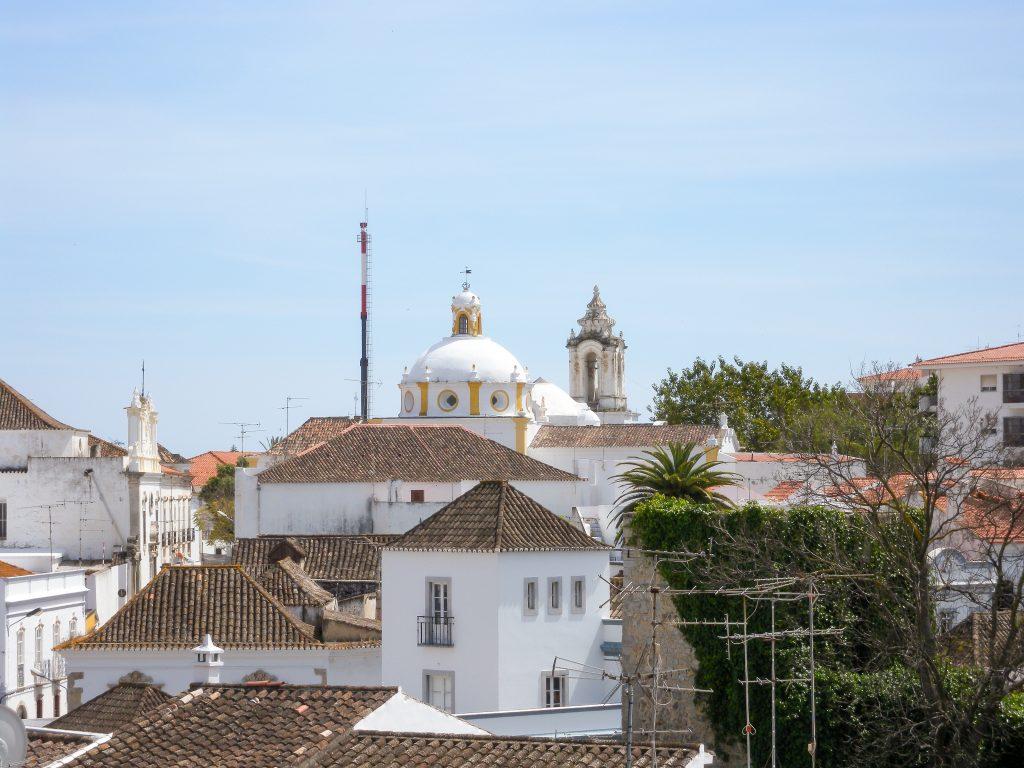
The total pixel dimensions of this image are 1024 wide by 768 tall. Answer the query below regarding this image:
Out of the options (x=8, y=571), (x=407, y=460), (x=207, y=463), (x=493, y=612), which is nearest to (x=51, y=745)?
(x=493, y=612)

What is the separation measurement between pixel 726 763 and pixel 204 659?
27.7 ft

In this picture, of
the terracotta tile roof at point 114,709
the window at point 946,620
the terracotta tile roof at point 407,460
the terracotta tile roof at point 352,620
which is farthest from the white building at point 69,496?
the terracotta tile roof at point 114,709

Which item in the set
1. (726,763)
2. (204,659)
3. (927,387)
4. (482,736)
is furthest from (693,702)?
(927,387)

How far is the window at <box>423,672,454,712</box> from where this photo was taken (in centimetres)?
3039

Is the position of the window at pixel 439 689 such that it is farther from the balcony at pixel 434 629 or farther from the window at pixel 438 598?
the window at pixel 438 598

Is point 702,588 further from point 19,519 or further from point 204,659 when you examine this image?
point 19,519

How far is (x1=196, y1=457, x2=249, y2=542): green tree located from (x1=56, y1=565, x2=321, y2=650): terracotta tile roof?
41.4m

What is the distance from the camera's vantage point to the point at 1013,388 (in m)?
59.2

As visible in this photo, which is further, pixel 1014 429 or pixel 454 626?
pixel 1014 429

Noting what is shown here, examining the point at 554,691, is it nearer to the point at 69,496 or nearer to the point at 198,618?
the point at 198,618

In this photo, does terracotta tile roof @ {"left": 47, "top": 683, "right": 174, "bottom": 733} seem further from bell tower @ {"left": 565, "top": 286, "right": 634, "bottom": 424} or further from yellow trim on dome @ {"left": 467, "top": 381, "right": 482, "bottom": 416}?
bell tower @ {"left": 565, "top": 286, "right": 634, "bottom": 424}

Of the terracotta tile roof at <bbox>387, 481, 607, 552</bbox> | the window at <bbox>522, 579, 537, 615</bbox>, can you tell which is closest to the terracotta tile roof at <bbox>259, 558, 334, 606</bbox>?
the terracotta tile roof at <bbox>387, 481, 607, 552</bbox>

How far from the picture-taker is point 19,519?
61094mm

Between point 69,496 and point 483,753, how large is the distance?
4600 cm
